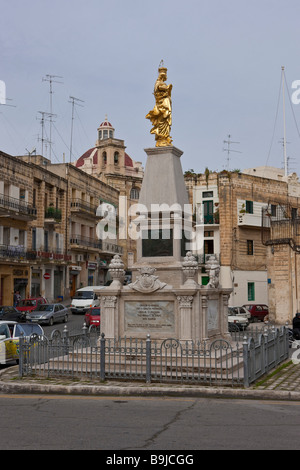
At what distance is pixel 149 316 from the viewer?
14.0m

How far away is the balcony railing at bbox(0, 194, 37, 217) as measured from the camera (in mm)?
39062

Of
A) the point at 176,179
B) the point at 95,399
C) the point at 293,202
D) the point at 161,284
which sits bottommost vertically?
the point at 95,399

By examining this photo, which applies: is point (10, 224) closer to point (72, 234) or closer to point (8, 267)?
point (8, 267)

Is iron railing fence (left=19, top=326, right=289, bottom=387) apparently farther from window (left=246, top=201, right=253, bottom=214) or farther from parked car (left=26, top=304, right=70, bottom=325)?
window (left=246, top=201, right=253, bottom=214)

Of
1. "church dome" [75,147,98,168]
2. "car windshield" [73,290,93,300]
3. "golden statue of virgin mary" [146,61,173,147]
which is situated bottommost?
"car windshield" [73,290,93,300]

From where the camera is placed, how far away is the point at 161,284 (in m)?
13.8

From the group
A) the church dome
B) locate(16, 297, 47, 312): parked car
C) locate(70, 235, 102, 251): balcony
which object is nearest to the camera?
locate(16, 297, 47, 312): parked car

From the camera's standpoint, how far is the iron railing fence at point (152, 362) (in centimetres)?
1145

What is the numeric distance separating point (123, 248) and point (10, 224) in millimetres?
28212

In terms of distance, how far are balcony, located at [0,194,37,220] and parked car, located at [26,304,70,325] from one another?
935cm

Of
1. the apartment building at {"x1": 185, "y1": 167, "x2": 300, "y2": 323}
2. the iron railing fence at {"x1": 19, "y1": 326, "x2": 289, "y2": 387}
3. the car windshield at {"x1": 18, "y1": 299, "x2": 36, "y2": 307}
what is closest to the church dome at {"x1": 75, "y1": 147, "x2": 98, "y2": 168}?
the apartment building at {"x1": 185, "y1": 167, "x2": 300, "y2": 323}

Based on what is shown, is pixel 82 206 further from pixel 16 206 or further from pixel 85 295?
pixel 85 295

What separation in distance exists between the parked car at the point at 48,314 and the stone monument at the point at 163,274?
16742mm

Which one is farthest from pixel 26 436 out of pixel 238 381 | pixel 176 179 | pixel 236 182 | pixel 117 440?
pixel 236 182
